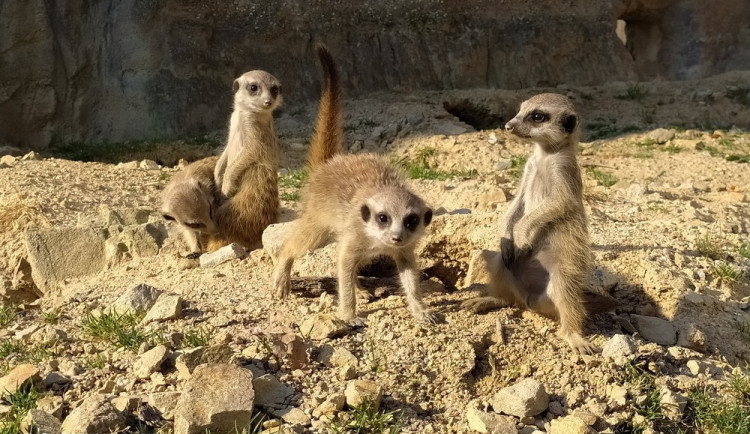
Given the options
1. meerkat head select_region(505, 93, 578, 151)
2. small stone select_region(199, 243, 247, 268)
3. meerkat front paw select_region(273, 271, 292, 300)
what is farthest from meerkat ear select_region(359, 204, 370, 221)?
small stone select_region(199, 243, 247, 268)

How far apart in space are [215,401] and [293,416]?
0.95 ft

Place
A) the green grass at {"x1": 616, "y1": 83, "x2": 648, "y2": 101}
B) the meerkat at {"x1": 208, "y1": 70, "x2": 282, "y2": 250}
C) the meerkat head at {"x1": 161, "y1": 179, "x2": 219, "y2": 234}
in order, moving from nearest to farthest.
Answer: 1. the meerkat head at {"x1": 161, "y1": 179, "x2": 219, "y2": 234}
2. the meerkat at {"x1": 208, "y1": 70, "x2": 282, "y2": 250}
3. the green grass at {"x1": 616, "y1": 83, "x2": 648, "y2": 101}

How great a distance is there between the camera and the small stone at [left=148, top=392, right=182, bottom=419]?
2.70 meters

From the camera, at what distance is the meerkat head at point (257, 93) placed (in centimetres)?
518

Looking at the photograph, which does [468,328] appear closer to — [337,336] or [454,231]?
[337,336]

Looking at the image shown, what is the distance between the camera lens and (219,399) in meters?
2.64

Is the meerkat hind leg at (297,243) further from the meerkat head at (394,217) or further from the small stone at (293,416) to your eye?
the small stone at (293,416)

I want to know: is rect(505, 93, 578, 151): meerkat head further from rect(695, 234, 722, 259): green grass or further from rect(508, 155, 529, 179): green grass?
rect(508, 155, 529, 179): green grass

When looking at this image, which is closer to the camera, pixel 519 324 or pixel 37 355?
pixel 37 355

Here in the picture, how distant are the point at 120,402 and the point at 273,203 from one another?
100 inches

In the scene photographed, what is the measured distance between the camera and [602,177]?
6906 millimetres

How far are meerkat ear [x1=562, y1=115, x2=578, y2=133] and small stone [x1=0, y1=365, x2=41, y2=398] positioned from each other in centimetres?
252

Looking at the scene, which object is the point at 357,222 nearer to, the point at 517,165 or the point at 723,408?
the point at 723,408

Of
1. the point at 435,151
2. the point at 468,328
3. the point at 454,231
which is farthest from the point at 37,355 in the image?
the point at 435,151
